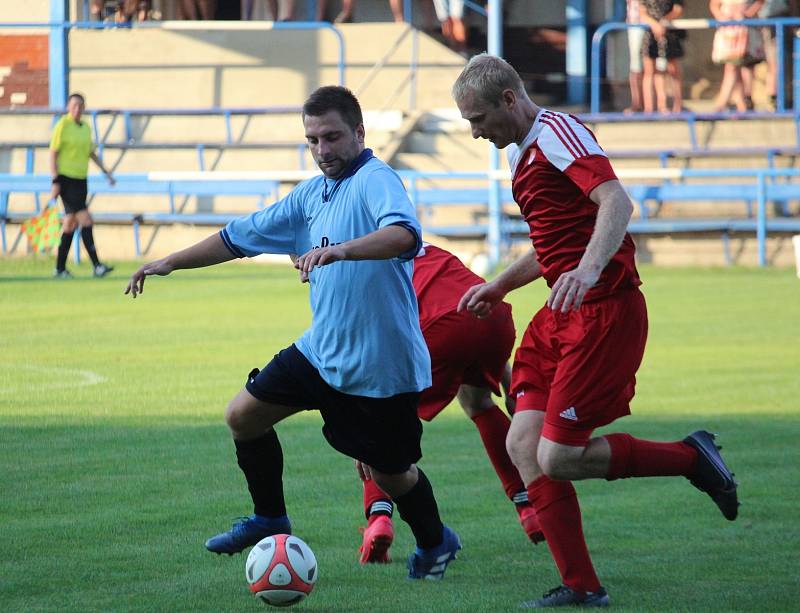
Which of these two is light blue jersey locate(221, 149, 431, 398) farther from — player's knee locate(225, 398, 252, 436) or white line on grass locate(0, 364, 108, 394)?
white line on grass locate(0, 364, 108, 394)

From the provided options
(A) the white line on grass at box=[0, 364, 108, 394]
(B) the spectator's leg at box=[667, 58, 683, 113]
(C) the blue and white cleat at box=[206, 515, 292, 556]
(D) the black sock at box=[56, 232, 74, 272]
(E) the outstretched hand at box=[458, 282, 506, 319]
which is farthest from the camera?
(B) the spectator's leg at box=[667, 58, 683, 113]

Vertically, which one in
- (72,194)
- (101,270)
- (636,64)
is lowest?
(101,270)

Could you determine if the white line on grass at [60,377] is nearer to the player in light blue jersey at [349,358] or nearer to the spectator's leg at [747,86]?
the player in light blue jersey at [349,358]

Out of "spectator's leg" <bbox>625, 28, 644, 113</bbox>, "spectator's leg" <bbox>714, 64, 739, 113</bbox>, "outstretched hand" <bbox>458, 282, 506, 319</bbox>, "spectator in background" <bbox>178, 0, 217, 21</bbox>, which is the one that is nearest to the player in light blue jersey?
"outstretched hand" <bbox>458, 282, 506, 319</bbox>

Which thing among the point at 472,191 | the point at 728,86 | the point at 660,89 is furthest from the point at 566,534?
the point at 728,86

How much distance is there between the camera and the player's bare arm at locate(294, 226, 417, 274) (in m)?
4.72

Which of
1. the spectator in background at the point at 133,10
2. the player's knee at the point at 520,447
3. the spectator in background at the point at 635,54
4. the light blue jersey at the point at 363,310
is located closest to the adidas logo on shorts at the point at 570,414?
the player's knee at the point at 520,447

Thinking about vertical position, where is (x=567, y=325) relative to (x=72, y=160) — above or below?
below

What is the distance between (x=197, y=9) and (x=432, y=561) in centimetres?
2479

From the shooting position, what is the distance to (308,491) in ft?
23.2

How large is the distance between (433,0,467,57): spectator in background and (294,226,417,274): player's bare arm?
21.6 meters

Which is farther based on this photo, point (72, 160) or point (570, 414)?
point (72, 160)

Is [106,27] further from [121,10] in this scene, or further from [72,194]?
→ [72,194]

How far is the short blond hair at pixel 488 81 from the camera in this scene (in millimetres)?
4918
